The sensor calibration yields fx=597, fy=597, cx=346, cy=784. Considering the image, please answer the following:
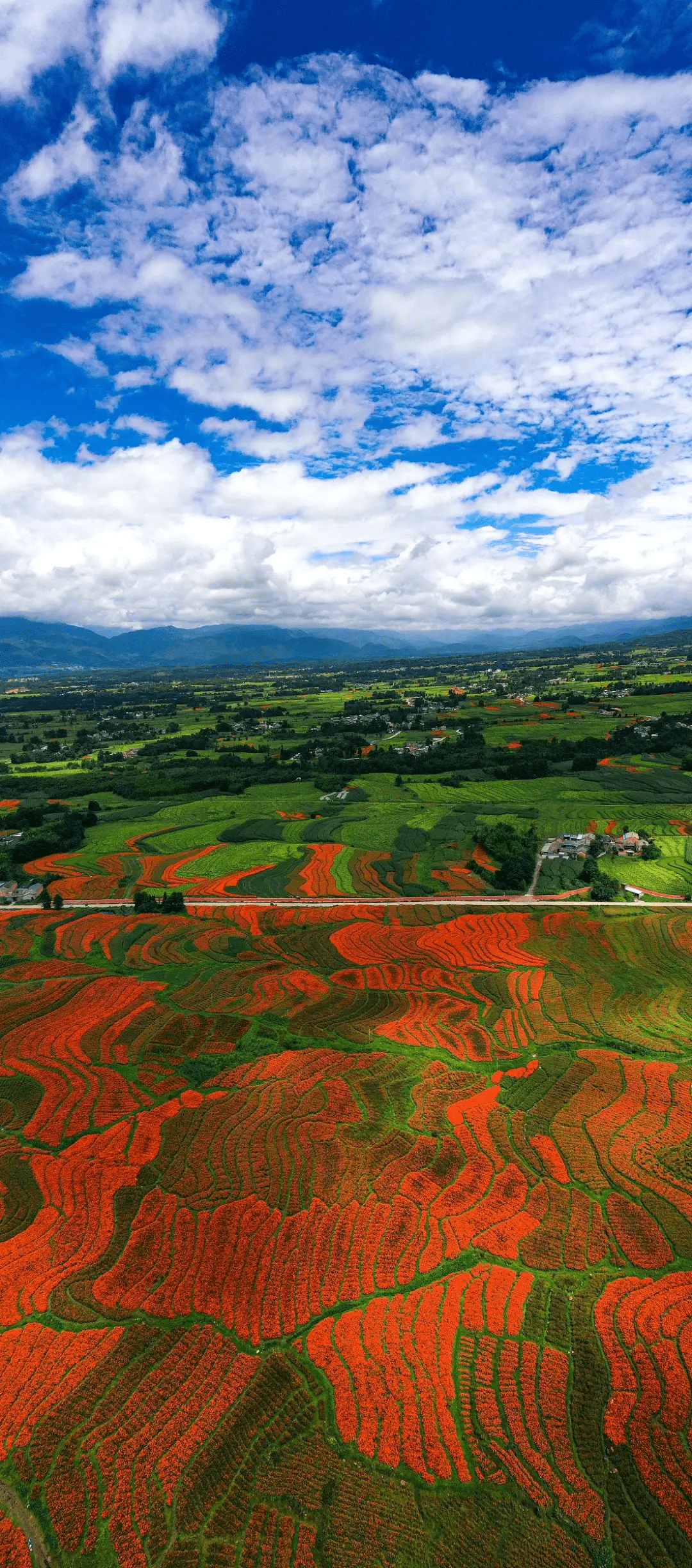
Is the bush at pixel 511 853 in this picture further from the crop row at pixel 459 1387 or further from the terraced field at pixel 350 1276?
the crop row at pixel 459 1387

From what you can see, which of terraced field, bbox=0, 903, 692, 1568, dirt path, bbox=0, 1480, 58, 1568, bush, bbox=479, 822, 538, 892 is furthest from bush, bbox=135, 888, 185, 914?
dirt path, bbox=0, 1480, 58, 1568

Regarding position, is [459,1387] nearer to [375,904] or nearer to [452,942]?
[452,942]

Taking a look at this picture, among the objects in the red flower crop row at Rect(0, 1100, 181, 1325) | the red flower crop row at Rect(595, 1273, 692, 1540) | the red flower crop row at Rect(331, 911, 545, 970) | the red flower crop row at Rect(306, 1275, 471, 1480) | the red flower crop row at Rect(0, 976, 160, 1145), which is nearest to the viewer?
the red flower crop row at Rect(595, 1273, 692, 1540)

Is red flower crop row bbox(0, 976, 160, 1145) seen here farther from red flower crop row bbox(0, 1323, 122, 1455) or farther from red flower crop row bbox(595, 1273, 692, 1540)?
red flower crop row bbox(595, 1273, 692, 1540)

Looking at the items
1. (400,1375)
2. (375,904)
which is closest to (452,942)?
(375,904)

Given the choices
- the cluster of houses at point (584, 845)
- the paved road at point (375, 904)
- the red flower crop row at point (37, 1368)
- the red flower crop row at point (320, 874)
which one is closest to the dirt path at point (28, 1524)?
the red flower crop row at point (37, 1368)
